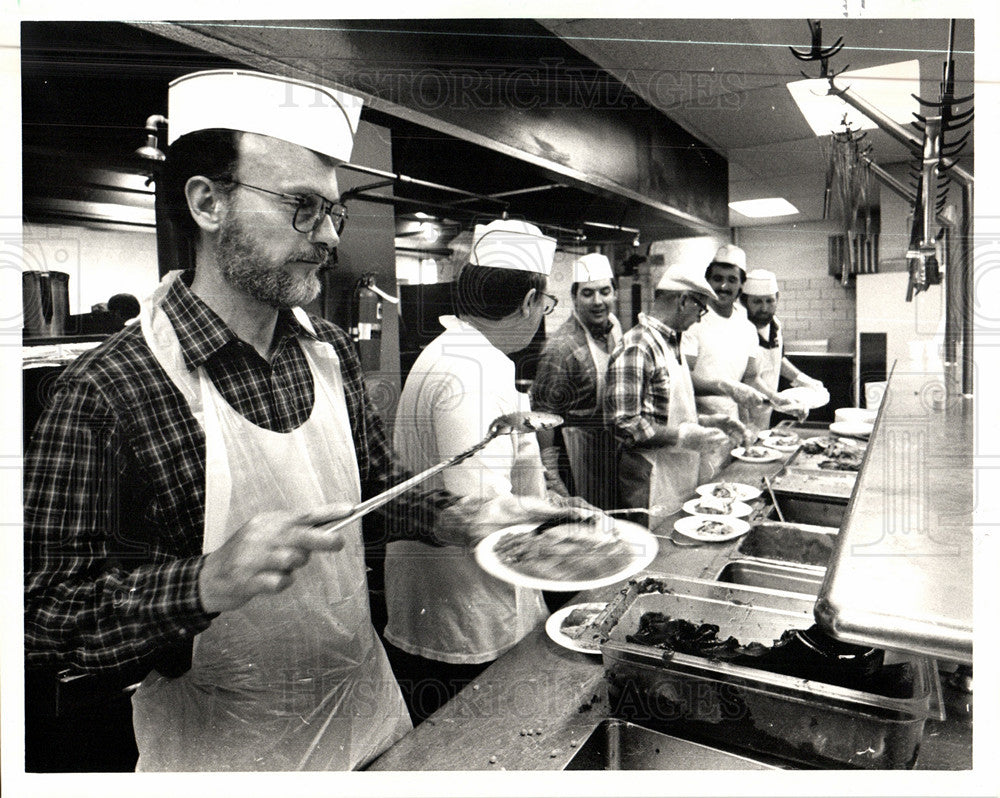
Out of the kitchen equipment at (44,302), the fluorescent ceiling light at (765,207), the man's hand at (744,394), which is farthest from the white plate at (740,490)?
the kitchen equipment at (44,302)

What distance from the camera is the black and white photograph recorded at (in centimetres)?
134

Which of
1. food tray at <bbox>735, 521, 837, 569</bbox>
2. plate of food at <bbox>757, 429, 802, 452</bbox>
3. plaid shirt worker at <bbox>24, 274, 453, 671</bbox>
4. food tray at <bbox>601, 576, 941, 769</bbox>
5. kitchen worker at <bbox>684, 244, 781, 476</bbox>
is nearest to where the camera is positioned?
food tray at <bbox>601, 576, 941, 769</bbox>

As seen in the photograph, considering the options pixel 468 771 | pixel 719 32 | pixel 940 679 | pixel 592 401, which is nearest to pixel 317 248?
pixel 592 401

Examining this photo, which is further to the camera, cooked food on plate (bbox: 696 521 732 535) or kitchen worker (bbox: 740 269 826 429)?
cooked food on plate (bbox: 696 521 732 535)

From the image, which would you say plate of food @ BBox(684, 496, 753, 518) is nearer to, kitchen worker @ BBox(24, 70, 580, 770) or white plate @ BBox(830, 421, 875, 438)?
white plate @ BBox(830, 421, 875, 438)

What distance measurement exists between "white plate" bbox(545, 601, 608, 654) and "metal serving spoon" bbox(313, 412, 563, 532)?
403mm

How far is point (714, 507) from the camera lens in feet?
6.04

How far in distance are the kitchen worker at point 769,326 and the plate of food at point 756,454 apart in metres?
0.18

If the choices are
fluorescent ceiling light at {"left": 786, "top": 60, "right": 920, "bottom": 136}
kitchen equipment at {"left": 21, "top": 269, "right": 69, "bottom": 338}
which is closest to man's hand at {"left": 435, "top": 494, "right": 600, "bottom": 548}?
kitchen equipment at {"left": 21, "top": 269, "right": 69, "bottom": 338}

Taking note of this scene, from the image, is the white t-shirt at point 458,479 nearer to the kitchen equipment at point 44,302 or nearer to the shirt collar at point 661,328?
the shirt collar at point 661,328

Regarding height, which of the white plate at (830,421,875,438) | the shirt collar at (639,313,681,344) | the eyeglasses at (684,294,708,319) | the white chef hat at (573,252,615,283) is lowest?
the white plate at (830,421,875,438)

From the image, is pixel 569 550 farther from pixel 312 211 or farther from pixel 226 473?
pixel 312 211

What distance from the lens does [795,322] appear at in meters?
1.52

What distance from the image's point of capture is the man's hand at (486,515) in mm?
1512
